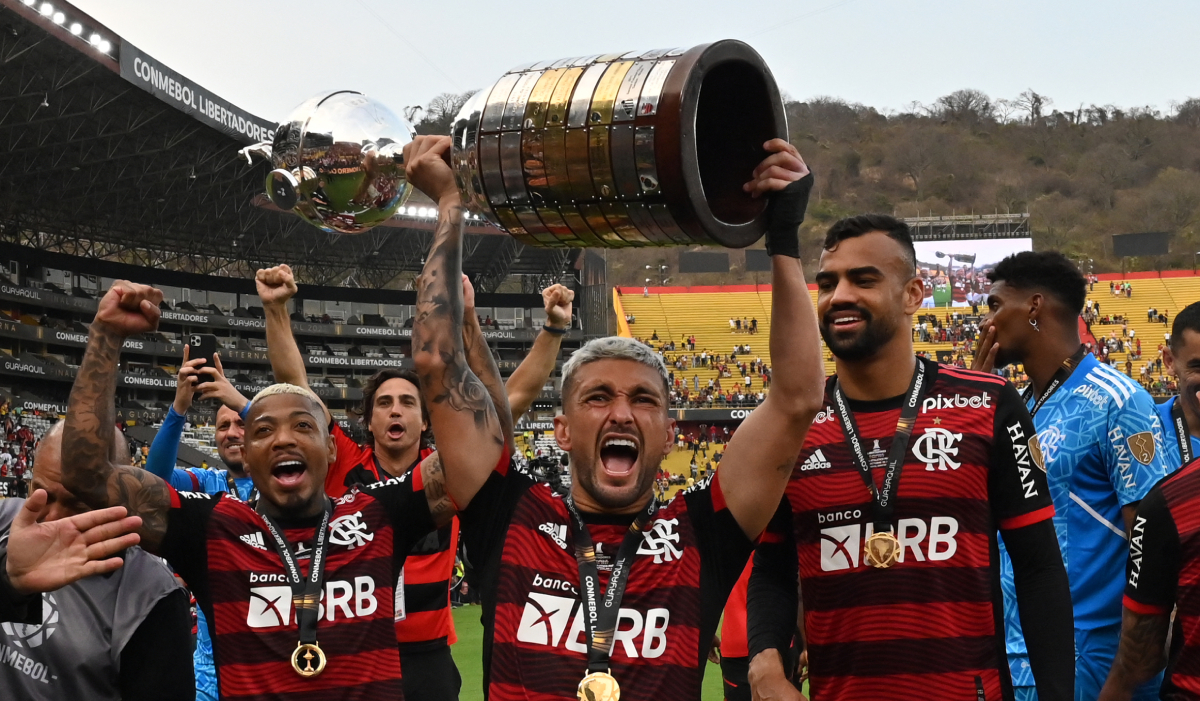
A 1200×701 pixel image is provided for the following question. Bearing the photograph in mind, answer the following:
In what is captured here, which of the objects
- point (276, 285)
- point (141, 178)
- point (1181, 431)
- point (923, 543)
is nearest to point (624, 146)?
point (923, 543)

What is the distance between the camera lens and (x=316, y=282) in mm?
50406

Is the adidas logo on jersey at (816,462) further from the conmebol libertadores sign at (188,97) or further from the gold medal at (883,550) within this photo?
the conmebol libertadores sign at (188,97)

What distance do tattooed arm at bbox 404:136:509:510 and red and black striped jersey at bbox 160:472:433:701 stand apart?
0.74 m

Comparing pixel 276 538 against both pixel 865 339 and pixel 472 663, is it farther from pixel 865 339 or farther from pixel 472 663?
pixel 472 663

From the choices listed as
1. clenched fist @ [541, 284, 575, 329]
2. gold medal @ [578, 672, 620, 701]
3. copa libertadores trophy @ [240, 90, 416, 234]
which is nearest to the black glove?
gold medal @ [578, 672, 620, 701]

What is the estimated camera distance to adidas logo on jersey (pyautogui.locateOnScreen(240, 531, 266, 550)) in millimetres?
3166

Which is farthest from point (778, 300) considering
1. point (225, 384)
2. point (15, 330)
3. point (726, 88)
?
point (15, 330)

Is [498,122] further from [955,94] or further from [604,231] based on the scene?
[955,94]

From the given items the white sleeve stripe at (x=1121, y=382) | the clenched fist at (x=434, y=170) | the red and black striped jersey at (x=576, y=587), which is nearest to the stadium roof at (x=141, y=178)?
the white sleeve stripe at (x=1121, y=382)

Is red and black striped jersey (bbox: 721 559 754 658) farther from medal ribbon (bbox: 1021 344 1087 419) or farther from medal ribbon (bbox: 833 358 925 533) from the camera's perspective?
medal ribbon (bbox: 833 358 925 533)

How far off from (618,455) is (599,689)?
51 centimetres

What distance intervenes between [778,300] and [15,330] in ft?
129

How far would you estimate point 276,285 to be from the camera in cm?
412

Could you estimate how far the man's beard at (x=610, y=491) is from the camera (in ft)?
8.15
